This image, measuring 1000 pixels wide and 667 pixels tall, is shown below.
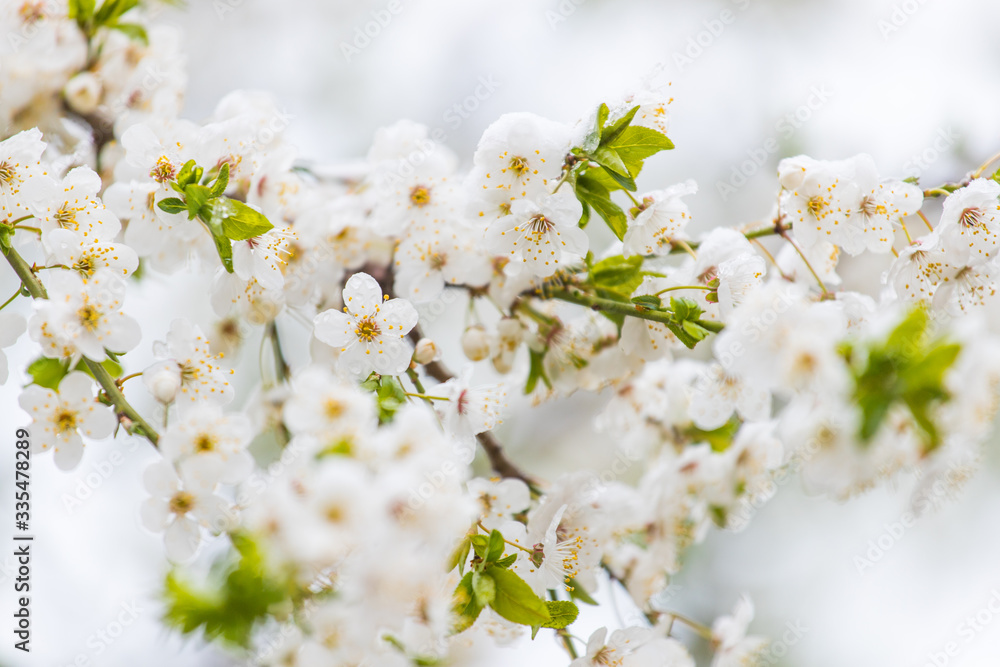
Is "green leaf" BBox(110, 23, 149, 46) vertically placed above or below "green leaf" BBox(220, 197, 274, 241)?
above

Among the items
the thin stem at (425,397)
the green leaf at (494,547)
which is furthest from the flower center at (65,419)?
the green leaf at (494,547)

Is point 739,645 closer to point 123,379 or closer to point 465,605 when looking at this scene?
point 465,605

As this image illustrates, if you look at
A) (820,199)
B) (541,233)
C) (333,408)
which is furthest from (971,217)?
(333,408)

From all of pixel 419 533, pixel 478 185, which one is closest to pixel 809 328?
pixel 419 533

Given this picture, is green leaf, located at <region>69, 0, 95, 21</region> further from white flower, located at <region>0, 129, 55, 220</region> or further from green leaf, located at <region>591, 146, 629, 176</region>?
green leaf, located at <region>591, 146, 629, 176</region>

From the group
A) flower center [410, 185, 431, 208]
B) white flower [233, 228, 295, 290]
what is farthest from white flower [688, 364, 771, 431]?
white flower [233, 228, 295, 290]

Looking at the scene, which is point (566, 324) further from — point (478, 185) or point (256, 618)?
point (256, 618)

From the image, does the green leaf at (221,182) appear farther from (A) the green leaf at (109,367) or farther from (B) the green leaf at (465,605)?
(B) the green leaf at (465,605)
